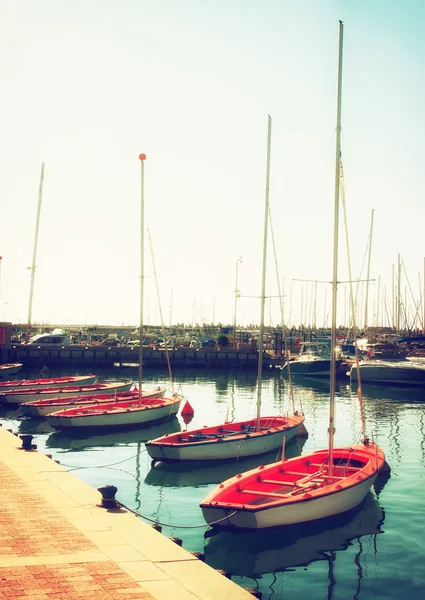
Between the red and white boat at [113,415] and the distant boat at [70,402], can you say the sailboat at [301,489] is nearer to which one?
the red and white boat at [113,415]

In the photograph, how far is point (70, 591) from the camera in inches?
340

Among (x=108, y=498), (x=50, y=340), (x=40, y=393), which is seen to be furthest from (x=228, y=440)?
(x=50, y=340)

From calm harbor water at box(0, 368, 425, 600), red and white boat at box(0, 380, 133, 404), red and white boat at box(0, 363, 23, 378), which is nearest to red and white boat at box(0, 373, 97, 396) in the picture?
red and white boat at box(0, 380, 133, 404)

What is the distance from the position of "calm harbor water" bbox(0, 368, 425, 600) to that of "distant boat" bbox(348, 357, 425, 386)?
13899 mm

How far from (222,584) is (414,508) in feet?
36.2

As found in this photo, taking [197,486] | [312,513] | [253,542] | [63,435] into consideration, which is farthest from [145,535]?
[63,435]

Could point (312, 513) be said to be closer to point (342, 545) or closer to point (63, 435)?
point (342, 545)

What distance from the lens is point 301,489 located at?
16.0 metres

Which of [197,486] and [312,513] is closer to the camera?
[312,513]

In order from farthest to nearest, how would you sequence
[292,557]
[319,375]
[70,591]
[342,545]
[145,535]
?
1. [319,375]
2. [342,545]
3. [292,557]
4. [145,535]
5. [70,591]

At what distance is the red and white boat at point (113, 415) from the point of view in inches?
1142

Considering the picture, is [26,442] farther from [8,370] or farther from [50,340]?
[50,340]

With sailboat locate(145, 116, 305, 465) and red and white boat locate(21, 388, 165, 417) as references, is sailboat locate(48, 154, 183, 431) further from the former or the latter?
sailboat locate(145, 116, 305, 465)

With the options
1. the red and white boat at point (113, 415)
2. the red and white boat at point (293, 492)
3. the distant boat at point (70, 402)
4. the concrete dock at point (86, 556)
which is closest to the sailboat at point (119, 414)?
the red and white boat at point (113, 415)
